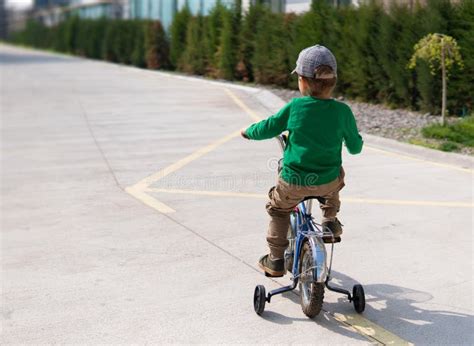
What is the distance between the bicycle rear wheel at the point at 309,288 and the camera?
171 inches

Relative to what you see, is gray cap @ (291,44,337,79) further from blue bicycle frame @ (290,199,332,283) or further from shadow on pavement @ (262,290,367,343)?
shadow on pavement @ (262,290,367,343)

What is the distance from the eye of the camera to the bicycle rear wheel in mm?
4340

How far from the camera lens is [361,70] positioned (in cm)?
1573

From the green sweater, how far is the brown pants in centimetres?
4

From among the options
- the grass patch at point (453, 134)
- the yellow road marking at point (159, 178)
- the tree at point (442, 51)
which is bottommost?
the yellow road marking at point (159, 178)

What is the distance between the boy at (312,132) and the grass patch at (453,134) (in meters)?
6.12

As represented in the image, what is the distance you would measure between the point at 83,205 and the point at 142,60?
26337 millimetres

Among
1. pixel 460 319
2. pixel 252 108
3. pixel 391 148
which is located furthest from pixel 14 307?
pixel 252 108

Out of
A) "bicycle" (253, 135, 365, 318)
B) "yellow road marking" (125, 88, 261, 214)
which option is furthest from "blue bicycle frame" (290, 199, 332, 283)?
"yellow road marking" (125, 88, 261, 214)

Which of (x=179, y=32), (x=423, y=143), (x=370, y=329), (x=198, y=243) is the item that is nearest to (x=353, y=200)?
(x=198, y=243)

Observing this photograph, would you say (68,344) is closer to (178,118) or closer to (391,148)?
(391,148)

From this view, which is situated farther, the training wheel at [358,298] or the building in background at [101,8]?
the building in background at [101,8]

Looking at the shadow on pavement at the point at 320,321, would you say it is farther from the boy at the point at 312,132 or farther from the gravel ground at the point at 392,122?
the gravel ground at the point at 392,122

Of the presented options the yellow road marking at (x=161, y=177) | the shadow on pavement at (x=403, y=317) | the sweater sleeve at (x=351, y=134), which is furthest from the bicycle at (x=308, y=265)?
the yellow road marking at (x=161, y=177)
